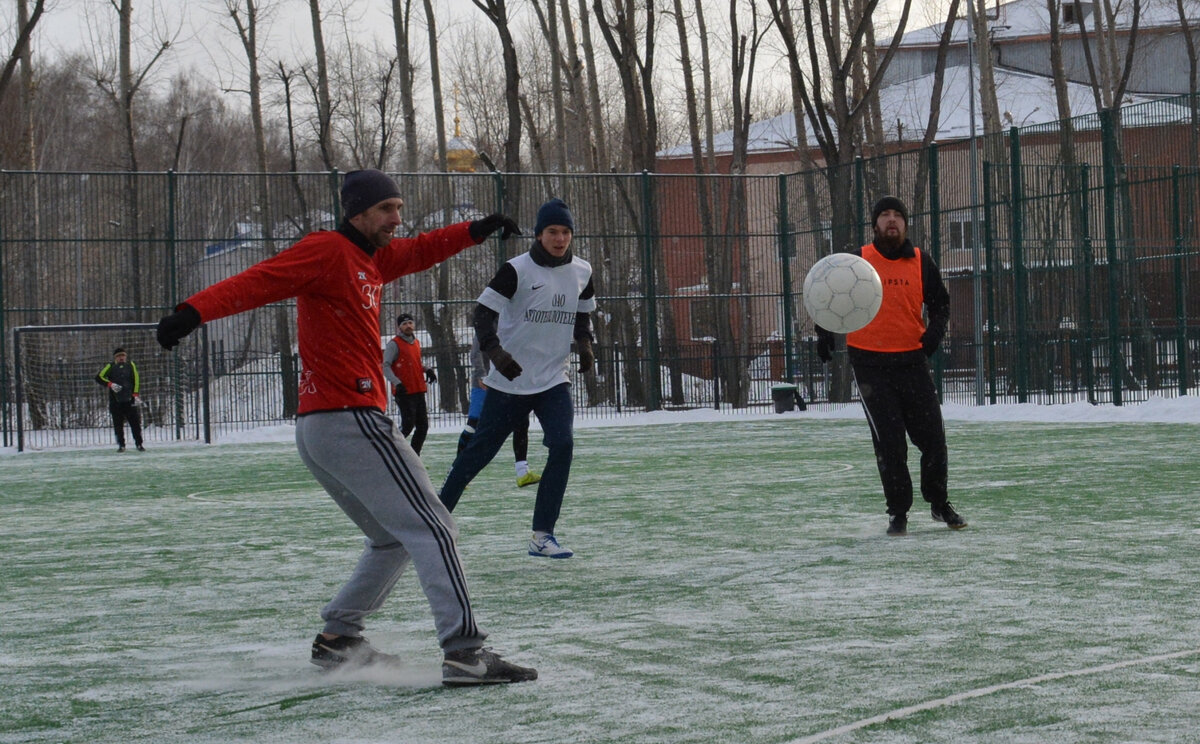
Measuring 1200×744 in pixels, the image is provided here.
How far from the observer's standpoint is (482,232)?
571 cm

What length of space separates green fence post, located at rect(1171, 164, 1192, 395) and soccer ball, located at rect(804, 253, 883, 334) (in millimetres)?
14969

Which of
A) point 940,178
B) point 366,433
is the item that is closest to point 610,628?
point 366,433

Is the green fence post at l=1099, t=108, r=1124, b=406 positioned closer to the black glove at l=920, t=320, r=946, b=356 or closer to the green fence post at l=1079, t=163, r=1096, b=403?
the green fence post at l=1079, t=163, r=1096, b=403

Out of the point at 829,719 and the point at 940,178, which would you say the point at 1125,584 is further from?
the point at 940,178

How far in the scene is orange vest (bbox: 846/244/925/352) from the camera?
8.84 meters

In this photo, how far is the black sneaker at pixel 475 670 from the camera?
198 inches

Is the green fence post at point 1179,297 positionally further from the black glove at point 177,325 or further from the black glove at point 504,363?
the black glove at point 177,325

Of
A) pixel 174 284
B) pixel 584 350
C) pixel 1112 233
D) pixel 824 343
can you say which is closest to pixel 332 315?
pixel 584 350

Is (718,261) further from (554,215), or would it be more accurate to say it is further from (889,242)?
(554,215)

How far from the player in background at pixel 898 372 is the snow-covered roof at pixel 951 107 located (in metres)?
43.8

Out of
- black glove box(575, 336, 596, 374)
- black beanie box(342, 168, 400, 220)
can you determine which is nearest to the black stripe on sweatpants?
black beanie box(342, 168, 400, 220)

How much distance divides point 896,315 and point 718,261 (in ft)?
67.3

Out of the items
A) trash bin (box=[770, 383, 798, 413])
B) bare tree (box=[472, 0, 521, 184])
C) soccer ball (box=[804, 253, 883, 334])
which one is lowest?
trash bin (box=[770, 383, 798, 413])

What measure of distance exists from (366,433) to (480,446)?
124 inches
